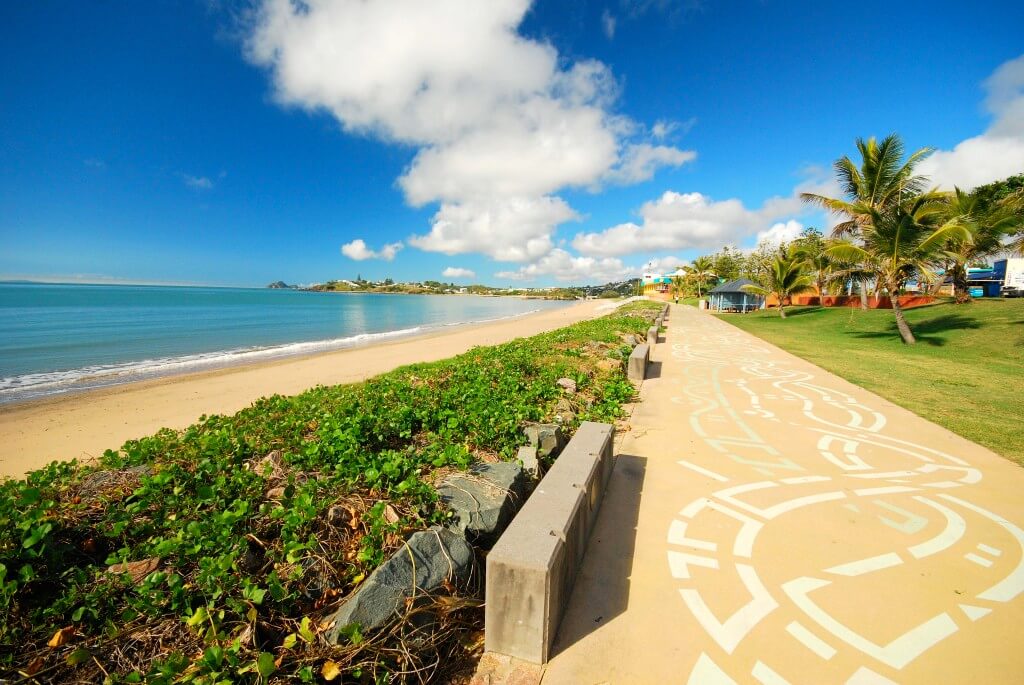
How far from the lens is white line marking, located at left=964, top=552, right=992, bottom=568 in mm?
2943

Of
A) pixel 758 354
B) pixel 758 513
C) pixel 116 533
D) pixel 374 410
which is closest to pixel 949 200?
pixel 758 354

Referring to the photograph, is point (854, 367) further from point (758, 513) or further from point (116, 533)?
point (116, 533)

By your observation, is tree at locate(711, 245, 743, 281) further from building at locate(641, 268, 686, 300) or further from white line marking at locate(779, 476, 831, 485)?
white line marking at locate(779, 476, 831, 485)

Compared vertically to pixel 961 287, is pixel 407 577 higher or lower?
lower

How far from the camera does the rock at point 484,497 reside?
9.08ft

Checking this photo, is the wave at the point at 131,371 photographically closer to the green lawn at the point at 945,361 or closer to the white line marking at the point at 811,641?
the white line marking at the point at 811,641

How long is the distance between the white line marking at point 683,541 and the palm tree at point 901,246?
1609 cm

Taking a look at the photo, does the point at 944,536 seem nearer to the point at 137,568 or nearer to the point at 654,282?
the point at 137,568

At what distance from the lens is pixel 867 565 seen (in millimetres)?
2926

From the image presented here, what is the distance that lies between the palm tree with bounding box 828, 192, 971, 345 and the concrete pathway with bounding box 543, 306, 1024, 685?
1199 centimetres

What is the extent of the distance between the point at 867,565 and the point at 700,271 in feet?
214

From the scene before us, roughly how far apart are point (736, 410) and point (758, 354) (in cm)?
684

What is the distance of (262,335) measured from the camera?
86.6 ft

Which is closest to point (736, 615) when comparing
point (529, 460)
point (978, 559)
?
point (529, 460)
